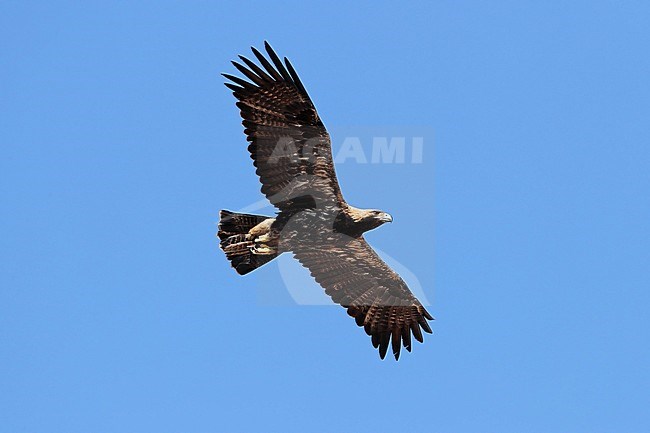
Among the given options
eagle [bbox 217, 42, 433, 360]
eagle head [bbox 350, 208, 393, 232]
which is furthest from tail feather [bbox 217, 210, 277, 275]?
eagle head [bbox 350, 208, 393, 232]

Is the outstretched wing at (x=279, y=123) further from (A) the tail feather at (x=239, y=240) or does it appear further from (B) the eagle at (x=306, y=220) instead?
(A) the tail feather at (x=239, y=240)

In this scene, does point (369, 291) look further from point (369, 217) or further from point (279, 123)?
point (279, 123)

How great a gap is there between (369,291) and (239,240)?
2305 mm

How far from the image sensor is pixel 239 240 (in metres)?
17.1

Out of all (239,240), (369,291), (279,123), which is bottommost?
(369,291)

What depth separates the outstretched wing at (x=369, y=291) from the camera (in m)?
17.4

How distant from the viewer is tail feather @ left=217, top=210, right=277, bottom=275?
55.8 feet

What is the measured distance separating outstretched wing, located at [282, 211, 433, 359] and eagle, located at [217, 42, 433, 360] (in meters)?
0.02

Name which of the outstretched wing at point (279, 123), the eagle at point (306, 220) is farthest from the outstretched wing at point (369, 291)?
the outstretched wing at point (279, 123)

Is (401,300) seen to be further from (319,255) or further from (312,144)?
(312,144)

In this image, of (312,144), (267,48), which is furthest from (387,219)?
(267,48)

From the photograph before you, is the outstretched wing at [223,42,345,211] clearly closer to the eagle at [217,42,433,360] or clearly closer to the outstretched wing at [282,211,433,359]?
the eagle at [217,42,433,360]

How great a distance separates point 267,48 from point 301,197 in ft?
7.15

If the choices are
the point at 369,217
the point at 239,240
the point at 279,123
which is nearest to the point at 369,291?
the point at 369,217
